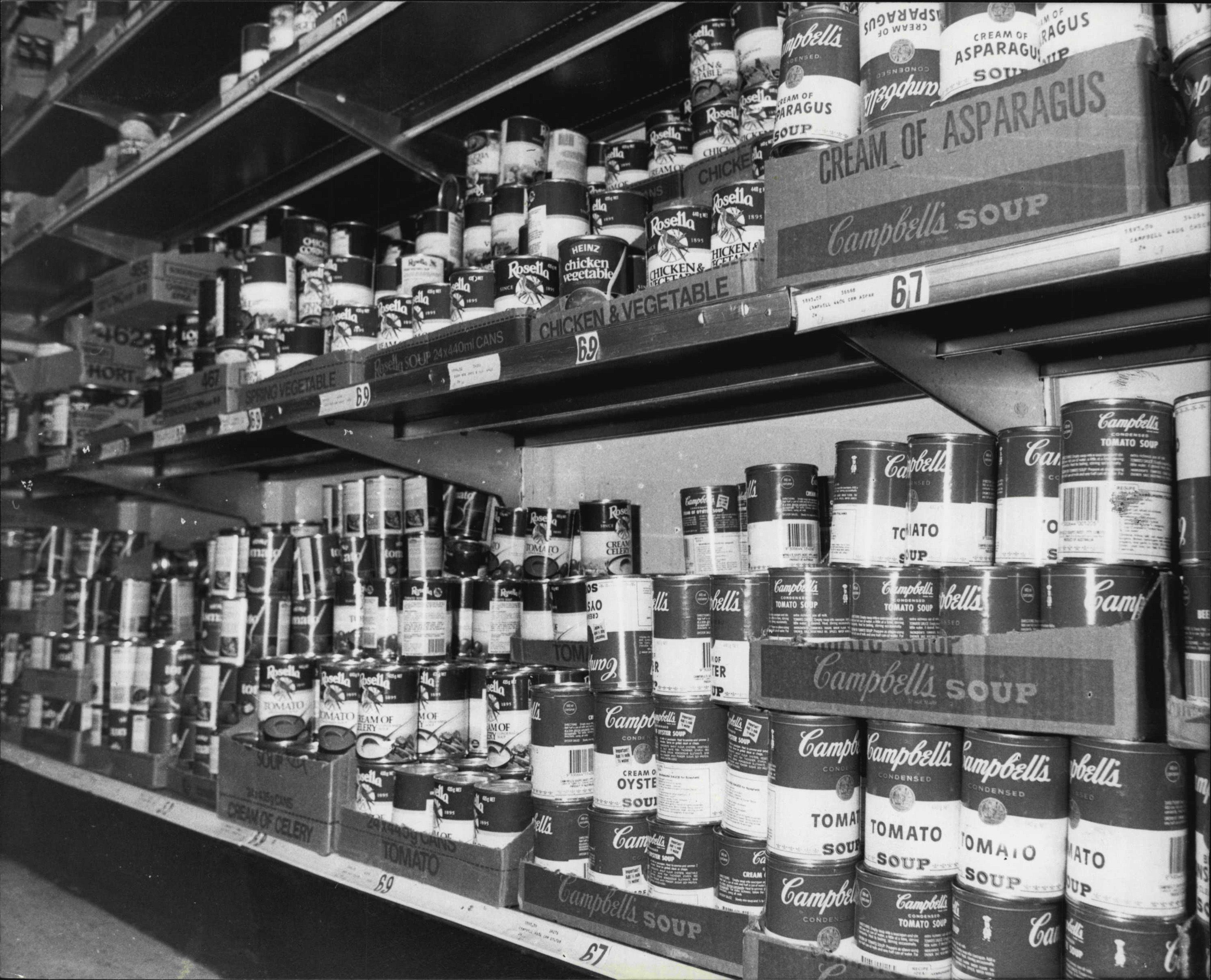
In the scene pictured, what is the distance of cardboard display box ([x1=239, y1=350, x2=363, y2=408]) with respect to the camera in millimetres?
1862

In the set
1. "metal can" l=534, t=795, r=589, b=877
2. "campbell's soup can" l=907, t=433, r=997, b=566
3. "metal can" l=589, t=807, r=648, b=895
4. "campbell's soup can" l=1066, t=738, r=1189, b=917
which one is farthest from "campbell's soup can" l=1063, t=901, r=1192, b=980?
"metal can" l=534, t=795, r=589, b=877

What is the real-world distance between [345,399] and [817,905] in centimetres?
119

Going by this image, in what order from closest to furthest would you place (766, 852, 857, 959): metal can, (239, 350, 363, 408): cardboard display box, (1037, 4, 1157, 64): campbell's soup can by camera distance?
(1037, 4, 1157, 64): campbell's soup can, (766, 852, 857, 959): metal can, (239, 350, 363, 408): cardboard display box

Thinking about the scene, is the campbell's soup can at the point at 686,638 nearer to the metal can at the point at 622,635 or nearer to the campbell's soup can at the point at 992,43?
the metal can at the point at 622,635

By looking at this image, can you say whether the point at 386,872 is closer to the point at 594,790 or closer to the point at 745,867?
the point at 594,790

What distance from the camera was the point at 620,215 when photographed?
1584mm

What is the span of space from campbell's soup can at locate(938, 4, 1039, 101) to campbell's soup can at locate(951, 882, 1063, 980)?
2.63ft

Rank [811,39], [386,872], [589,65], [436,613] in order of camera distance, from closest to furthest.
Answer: [811,39], [386,872], [436,613], [589,65]

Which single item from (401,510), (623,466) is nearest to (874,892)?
(623,466)

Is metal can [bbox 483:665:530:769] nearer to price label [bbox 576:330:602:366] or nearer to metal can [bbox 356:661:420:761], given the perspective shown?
metal can [bbox 356:661:420:761]

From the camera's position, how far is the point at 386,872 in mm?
1624

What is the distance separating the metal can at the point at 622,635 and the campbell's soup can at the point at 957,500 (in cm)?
44

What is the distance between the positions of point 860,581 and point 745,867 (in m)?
0.37

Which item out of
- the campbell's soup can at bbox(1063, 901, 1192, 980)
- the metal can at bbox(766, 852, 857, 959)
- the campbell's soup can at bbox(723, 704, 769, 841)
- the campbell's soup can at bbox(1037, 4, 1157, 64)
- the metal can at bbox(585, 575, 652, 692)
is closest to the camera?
the campbell's soup can at bbox(1063, 901, 1192, 980)
